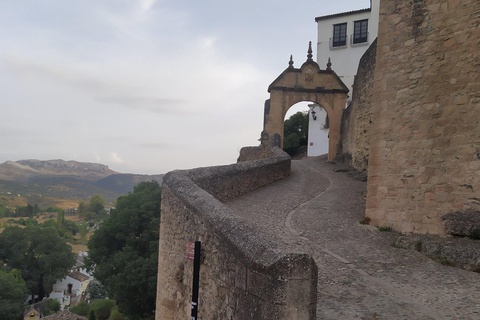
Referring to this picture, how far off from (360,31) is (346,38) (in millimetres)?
1132

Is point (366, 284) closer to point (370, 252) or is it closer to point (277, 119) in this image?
point (370, 252)

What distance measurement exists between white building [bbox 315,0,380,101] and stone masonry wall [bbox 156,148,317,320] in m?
25.5

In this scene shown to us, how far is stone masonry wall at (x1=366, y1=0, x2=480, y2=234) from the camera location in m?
6.15

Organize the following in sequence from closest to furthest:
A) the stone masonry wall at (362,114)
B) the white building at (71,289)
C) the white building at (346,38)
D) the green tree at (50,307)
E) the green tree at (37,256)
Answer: the stone masonry wall at (362,114), the white building at (346,38), the green tree at (50,307), the green tree at (37,256), the white building at (71,289)

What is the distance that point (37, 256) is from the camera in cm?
4888

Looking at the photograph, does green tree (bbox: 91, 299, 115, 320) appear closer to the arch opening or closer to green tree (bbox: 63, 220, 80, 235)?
the arch opening

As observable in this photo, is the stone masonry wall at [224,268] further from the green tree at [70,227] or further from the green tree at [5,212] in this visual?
the green tree at [5,212]

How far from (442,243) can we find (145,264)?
15033 mm

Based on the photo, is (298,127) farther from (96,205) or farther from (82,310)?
(96,205)

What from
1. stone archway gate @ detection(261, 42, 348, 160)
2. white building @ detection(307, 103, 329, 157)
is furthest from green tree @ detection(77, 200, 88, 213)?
stone archway gate @ detection(261, 42, 348, 160)

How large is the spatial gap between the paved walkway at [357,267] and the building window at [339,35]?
73.8ft

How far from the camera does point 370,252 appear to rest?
593cm

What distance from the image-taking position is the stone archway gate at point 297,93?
59.6 ft

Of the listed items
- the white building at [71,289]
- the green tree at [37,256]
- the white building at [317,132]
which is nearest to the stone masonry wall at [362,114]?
the white building at [317,132]
